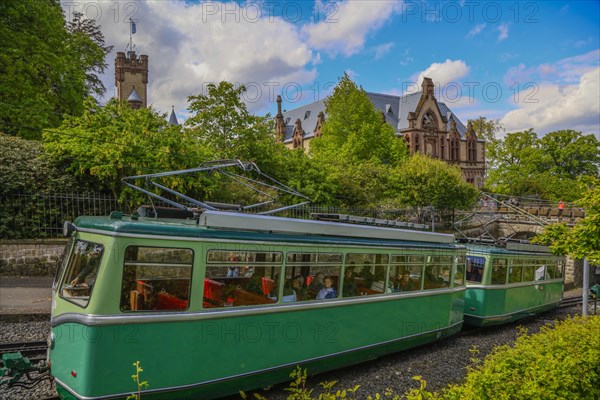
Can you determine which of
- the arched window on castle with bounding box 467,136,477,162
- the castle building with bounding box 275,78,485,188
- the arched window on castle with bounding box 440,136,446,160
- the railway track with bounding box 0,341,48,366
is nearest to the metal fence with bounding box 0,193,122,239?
the railway track with bounding box 0,341,48,366

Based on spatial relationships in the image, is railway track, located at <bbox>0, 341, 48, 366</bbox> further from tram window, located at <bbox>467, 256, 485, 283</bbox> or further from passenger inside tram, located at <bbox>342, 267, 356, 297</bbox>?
tram window, located at <bbox>467, 256, 485, 283</bbox>

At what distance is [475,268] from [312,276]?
780cm

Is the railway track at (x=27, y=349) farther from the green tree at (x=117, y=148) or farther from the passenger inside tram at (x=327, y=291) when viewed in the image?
the green tree at (x=117, y=148)

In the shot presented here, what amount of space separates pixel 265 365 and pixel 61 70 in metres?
21.8

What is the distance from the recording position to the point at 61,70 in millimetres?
23062

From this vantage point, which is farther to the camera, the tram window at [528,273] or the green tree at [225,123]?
the green tree at [225,123]

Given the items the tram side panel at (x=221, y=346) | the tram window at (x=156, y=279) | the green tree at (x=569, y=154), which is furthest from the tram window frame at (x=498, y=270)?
the green tree at (x=569, y=154)

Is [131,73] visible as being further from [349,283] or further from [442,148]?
[349,283]

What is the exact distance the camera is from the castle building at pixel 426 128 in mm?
61875

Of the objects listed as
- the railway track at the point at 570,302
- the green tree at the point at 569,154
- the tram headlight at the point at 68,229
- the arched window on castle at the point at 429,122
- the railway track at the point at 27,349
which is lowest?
the railway track at the point at 570,302

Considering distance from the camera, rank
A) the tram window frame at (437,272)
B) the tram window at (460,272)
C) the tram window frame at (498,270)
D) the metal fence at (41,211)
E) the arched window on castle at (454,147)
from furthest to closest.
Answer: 1. the arched window on castle at (454,147)
2. the metal fence at (41,211)
3. the tram window frame at (498,270)
4. the tram window at (460,272)
5. the tram window frame at (437,272)

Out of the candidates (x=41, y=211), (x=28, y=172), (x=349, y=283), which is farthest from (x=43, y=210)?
(x=349, y=283)

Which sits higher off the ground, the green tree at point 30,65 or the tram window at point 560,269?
the green tree at point 30,65

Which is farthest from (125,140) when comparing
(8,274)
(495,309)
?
(495,309)
